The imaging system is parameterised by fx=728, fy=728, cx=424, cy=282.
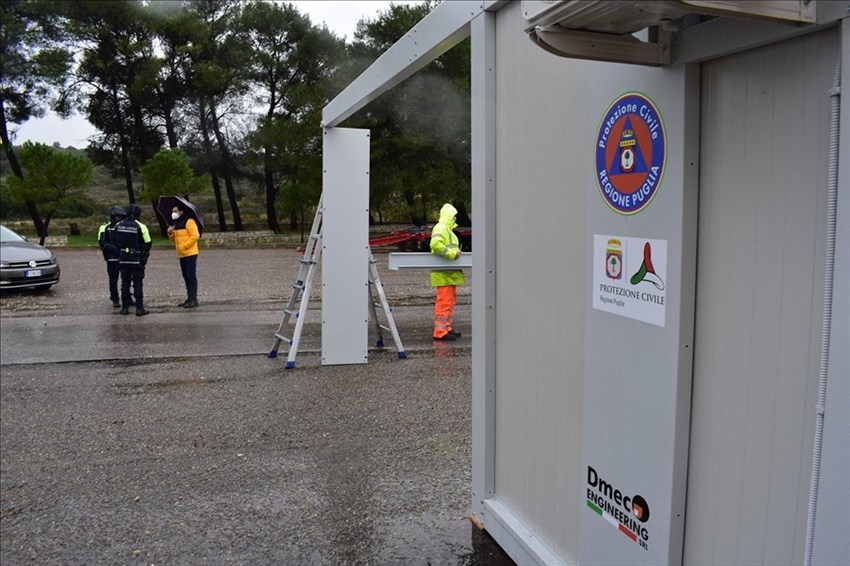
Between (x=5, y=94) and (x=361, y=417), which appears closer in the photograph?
(x=361, y=417)

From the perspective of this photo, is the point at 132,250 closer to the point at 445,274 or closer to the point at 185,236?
the point at 185,236

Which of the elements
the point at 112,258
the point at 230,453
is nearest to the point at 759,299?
the point at 230,453

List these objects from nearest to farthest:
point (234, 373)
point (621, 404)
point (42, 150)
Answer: point (621, 404), point (234, 373), point (42, 150)

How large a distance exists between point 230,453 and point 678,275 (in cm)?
375

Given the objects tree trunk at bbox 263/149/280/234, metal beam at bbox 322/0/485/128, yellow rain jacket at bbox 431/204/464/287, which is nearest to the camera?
metal beam at bbox 322/0/485/128

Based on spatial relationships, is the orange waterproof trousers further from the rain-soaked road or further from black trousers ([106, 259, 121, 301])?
black trousers ([106, 259, 121, 301])

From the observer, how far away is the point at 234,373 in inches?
295

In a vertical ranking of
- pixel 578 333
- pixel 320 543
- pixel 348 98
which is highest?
pixel 348 98

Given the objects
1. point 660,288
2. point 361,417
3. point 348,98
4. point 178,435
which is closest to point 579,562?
point 660,288

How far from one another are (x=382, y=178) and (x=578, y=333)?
30.3 metres

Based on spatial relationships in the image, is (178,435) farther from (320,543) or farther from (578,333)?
(578,333)

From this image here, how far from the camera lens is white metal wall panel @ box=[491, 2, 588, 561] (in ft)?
9.34

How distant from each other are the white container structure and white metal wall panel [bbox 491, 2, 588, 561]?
0.01 metres

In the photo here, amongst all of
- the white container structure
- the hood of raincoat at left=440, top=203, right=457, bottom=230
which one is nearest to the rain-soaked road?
the white container structure
